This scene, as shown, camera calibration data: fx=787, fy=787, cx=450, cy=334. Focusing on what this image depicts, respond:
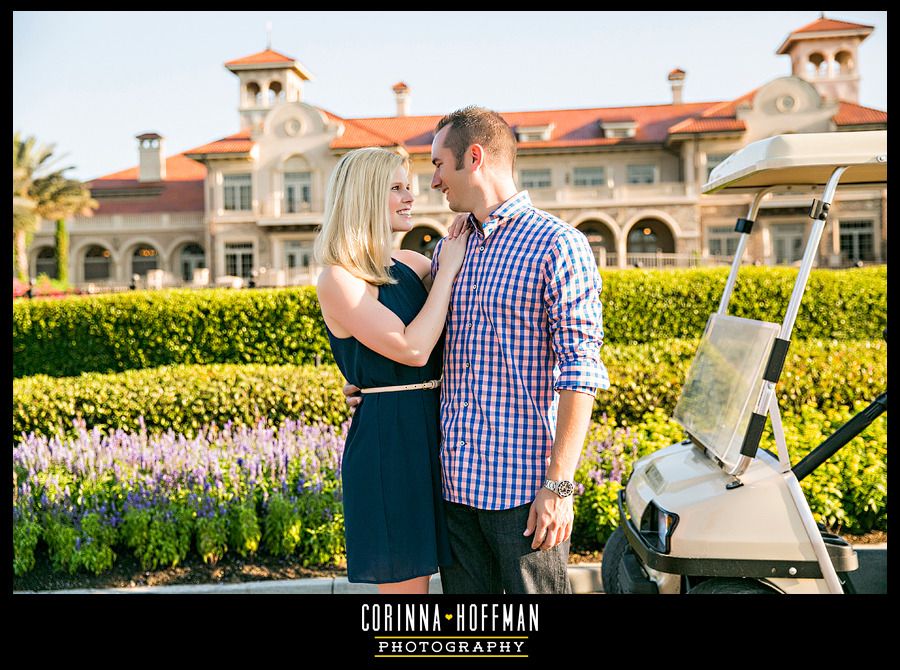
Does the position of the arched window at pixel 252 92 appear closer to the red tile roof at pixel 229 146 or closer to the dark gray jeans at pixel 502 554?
the red tile roof at pixel 229 146

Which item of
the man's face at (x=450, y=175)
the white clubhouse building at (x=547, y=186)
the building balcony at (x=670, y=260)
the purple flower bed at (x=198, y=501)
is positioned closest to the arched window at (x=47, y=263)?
the white clubhouse building at (x=547, y=186)

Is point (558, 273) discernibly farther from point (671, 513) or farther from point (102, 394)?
point (102, 394)

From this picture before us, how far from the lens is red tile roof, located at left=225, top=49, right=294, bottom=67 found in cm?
4435

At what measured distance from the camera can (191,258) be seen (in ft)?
151

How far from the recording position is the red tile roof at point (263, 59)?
44350mm

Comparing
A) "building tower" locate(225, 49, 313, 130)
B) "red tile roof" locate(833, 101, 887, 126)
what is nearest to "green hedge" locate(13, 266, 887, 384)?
"red tile roof" locate(833, 101, 887, 126)

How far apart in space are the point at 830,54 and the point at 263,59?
31663mm

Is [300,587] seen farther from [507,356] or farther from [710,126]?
[710,126]

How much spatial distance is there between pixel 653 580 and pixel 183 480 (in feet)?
10.9

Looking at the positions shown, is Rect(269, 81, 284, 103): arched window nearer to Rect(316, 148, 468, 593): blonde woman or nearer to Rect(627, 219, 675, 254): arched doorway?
Rect(627, 219, 675, 254): arched doorway

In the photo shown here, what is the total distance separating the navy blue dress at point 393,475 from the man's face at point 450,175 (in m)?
0.39

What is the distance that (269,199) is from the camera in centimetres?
4222

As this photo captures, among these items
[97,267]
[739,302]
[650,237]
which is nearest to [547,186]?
[650,237]
